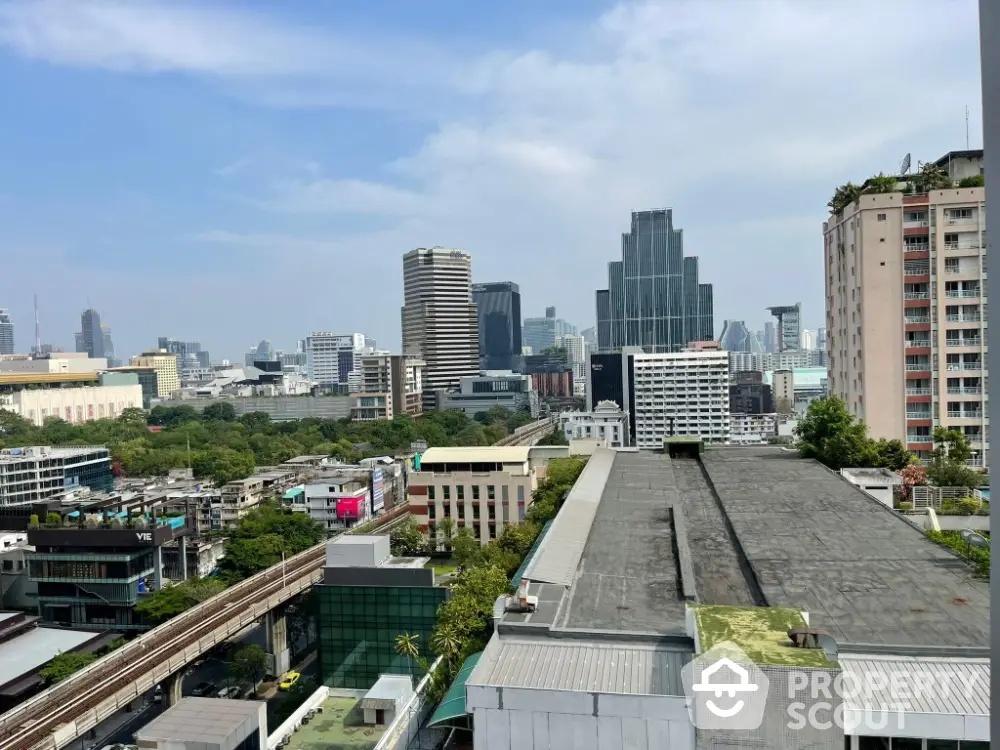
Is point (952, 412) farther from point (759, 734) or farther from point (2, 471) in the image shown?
point (2, 471)

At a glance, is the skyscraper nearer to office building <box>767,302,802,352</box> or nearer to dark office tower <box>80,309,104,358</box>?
office building <box>767,302,802,352</box>

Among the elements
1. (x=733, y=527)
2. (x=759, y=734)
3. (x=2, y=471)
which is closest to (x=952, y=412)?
(x=733, y=527)

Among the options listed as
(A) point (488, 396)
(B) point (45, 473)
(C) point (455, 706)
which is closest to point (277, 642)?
(C) point (455, 706)

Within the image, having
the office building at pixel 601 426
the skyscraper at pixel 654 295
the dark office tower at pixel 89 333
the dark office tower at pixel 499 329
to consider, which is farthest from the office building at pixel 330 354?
the office building at pixel 601 426

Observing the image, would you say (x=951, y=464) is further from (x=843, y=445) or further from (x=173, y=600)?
(x=173, y=600)

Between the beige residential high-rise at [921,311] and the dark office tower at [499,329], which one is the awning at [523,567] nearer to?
the beige residential high-rise at [921,311]

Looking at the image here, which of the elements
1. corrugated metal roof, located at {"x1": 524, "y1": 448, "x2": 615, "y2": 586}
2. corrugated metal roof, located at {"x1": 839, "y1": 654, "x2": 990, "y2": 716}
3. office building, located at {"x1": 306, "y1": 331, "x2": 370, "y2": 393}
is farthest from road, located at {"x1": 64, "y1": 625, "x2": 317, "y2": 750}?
office building, located at {"x1": 306, "y1": 331, "x2": 370, "y2": 393}
